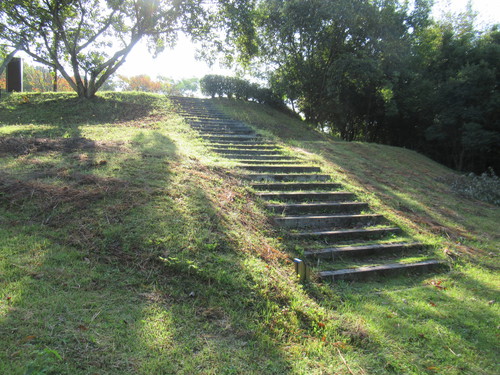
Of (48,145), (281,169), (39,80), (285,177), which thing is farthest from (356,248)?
(39,80)

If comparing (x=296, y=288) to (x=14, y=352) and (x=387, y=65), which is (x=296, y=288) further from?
(x=387, y=65)

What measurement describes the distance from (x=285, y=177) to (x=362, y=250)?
2.53 metres

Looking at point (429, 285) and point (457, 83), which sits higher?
point (457, 83)

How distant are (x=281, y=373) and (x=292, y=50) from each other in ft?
54.3

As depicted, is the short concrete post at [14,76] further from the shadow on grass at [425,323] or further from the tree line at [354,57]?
the shadow on grass at [425,323]

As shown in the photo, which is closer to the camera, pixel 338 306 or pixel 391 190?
pixel 338 306

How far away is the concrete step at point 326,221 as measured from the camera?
5219mm

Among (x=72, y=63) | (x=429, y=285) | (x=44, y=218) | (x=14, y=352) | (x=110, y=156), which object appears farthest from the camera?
(x=72, y=63)

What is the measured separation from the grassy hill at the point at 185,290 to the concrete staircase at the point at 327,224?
26 centimetres

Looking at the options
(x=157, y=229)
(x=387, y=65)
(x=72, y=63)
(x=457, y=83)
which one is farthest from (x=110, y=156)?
(x=457, y=83)

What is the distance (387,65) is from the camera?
1588 cm

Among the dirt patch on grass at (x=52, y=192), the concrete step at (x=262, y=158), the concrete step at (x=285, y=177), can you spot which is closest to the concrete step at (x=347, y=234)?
the concrete step at (x=285, y=177)

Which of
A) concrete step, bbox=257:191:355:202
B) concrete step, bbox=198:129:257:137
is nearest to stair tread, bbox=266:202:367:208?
concrete step, bbox=257:191:355:202

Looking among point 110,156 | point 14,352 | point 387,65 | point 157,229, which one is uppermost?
point 387,65
